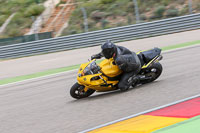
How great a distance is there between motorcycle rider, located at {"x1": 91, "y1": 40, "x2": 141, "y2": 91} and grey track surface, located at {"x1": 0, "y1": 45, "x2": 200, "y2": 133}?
0.25 meters

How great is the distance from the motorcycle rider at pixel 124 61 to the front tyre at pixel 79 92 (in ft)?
2.43

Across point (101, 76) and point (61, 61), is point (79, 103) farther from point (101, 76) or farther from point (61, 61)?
point (61, 61)

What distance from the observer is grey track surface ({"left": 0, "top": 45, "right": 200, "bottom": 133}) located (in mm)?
5840

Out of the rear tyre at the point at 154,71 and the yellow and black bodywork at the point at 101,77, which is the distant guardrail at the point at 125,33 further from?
the yellow and black bodywork at the point at 101,77

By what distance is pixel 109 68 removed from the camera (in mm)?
7336

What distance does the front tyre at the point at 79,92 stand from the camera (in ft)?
24.2

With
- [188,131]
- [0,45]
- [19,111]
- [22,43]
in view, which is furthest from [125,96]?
[0,45]

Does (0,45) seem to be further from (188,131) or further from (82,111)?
(188,131)

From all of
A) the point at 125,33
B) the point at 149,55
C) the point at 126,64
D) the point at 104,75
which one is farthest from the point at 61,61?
the point at 126,64

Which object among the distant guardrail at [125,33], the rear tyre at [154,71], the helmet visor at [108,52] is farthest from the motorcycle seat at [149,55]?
the distant guardrail at [125,33]

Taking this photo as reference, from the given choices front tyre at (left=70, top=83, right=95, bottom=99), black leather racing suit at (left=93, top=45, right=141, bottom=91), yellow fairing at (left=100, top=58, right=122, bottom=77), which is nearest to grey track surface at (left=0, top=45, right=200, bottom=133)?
front tyre at (left=70, top=83, right=95, bottom=99)

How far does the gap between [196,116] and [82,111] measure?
7.48ft

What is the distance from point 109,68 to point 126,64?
38 centimetres

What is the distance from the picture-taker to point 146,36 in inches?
793
